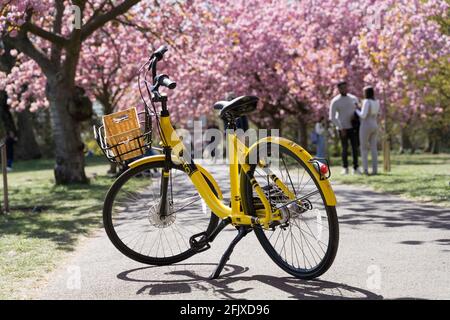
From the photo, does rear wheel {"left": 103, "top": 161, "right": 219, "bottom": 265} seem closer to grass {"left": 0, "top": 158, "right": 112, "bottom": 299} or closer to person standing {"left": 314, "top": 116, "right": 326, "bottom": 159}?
grass {"left": 0, "top": 158, "right": 112, "bottom": 299}

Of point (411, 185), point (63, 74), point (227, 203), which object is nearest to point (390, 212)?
point (411, 185)

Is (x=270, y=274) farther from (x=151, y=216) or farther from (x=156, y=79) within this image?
(x=156, y=79)

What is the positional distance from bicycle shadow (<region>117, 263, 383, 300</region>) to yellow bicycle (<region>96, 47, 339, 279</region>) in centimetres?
12

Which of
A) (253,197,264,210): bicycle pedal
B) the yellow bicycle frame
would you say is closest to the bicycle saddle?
the yellow bicycle frame

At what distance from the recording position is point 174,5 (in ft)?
56.4

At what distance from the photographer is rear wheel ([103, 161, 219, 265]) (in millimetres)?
5297

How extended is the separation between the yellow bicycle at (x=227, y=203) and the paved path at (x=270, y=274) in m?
0.16

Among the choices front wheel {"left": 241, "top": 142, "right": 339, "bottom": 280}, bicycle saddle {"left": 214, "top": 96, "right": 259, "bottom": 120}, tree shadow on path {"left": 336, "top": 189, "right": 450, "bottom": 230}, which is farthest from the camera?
tree shadow on path {"left": 336, "top": 189, "right": 450, "bottom": 230}

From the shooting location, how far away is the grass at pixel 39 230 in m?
5.12

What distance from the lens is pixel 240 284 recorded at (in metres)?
4.65

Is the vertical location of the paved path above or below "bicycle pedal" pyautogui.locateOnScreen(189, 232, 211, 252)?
below

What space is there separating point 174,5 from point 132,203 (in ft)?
40.2

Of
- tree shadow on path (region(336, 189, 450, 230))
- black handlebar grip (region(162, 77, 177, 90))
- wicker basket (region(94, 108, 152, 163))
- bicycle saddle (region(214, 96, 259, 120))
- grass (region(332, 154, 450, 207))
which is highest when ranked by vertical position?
black handlebar grip (region(162, 77, 177, 90))

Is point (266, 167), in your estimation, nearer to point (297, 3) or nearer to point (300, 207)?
point (300, 207)
